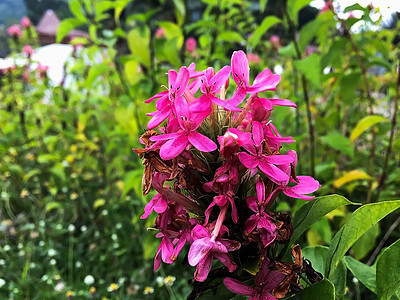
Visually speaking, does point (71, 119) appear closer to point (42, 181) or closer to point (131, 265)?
point (42, 181)

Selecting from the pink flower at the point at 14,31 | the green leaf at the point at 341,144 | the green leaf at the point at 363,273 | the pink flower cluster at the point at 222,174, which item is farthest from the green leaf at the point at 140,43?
the pink flower at the point at 14,31

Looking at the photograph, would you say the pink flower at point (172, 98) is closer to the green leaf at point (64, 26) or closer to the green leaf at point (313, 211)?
the green leaf at point (313, 211)

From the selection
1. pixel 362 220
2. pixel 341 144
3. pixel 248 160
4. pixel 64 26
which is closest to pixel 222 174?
pixel 248 160

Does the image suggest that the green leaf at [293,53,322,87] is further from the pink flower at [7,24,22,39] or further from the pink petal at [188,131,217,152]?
A: the pink flower at [7,24,22,39]

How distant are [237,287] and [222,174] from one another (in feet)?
0.38

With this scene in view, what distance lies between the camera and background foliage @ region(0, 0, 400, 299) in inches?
33.6

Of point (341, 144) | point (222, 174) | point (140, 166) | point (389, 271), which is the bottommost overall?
point (140, 166)

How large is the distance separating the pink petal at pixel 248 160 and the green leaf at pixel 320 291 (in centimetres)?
13

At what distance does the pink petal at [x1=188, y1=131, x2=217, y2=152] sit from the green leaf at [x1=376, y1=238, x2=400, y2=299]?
23 centimetres

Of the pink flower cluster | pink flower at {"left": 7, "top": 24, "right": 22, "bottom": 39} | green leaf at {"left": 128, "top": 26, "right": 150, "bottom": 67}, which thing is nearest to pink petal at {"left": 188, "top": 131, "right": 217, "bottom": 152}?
the pink flower cluster

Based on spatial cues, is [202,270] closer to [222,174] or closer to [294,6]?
[222,174]

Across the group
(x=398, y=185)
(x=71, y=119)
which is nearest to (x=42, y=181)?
(x=71, y=119)

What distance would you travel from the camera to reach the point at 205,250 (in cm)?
34

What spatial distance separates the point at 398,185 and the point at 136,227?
1.14 metres
